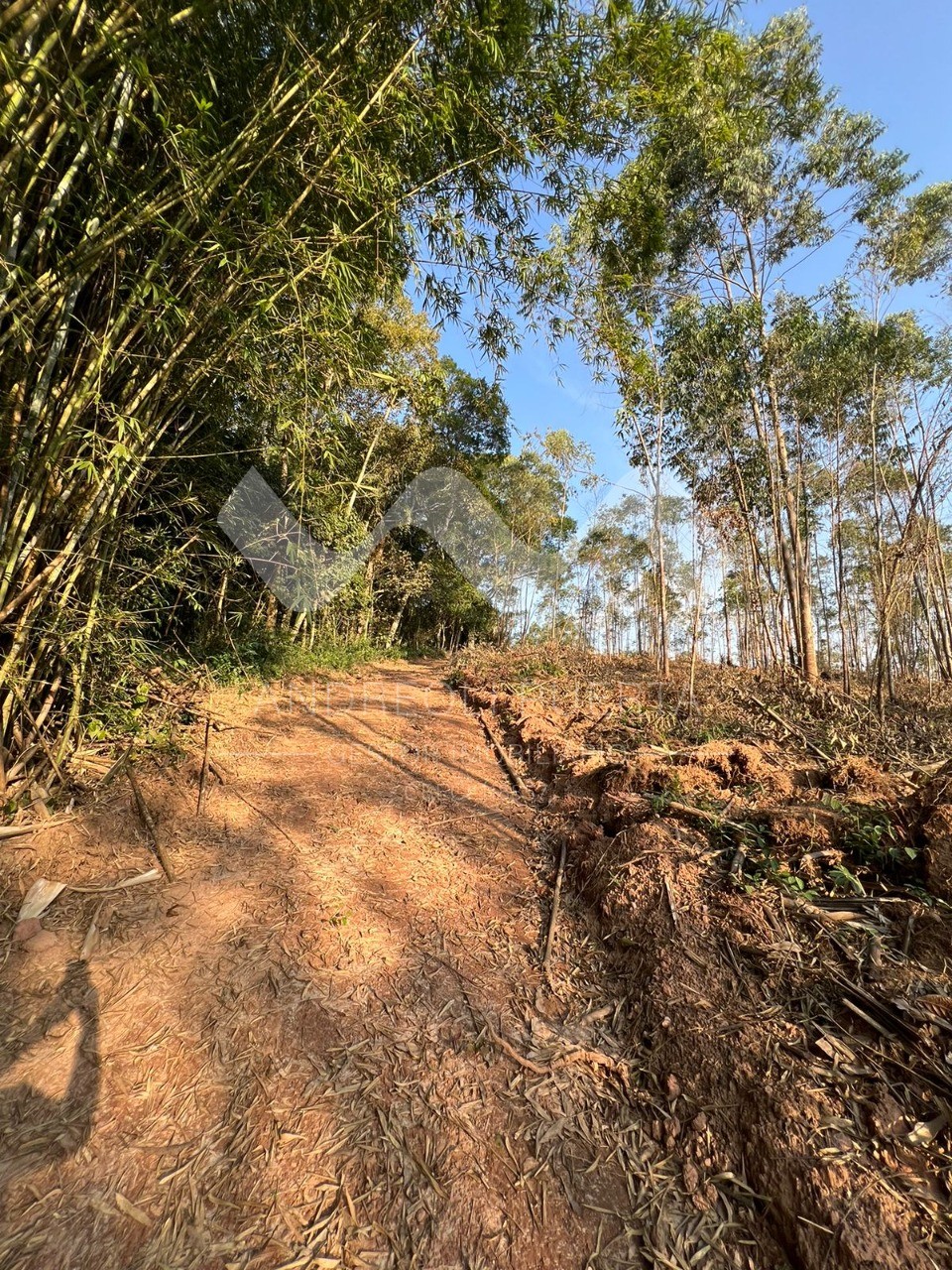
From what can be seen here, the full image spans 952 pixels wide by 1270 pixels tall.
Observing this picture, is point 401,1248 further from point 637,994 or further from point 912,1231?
point 912,1231

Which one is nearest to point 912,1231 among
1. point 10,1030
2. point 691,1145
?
point 691,1145

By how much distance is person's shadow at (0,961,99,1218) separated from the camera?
1171 mm

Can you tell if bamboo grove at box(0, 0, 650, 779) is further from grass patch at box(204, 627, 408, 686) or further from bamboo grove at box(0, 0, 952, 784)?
grass patch at box(204, 627, 408, 686)

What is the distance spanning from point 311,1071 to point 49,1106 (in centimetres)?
Answer: 69

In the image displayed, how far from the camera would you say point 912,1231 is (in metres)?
0.92

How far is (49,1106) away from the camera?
1.29 metres

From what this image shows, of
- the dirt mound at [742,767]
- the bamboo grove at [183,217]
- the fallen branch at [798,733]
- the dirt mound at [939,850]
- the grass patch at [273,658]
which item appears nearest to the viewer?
the dirt mound at [939,850]

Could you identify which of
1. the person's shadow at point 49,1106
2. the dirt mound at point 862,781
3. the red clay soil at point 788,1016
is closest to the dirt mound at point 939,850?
the red clay soil at point 788,1016

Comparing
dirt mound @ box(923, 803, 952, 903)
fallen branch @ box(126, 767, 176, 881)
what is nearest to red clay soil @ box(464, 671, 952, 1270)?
dirt mound @ box(923, 803, 952, 903)

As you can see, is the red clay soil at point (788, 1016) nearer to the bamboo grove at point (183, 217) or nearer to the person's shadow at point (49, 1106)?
the person's shadow at point (49, 1106)

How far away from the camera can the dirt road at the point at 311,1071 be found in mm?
1103

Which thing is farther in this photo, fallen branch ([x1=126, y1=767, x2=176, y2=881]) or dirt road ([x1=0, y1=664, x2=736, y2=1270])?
fallen branch ([x1=126, y1=767, x2=176, y2=881])

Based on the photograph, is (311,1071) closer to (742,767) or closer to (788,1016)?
(788,1016)

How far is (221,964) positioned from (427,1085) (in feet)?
2.95
